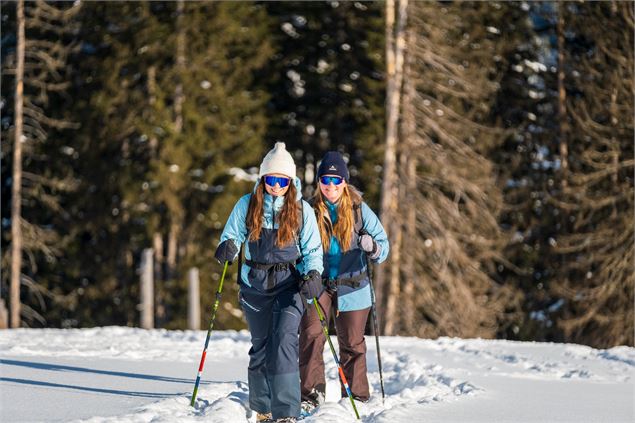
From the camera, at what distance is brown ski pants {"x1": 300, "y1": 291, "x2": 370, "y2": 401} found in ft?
28.1

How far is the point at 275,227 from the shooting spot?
774 cm

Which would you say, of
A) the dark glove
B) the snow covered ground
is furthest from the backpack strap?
the snow covered ground

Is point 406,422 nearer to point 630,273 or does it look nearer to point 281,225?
point 281,225

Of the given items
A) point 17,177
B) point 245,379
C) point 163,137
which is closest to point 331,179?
point 245,379

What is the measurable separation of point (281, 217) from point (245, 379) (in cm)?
275

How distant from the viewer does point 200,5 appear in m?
27.1

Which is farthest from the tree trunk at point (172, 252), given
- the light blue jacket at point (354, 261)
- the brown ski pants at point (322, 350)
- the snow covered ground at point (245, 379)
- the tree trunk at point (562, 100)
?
the light blue jacket at point (354, 261)

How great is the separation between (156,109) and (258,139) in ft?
8.53

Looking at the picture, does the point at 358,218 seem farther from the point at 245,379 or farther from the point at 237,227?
the point at 245,379

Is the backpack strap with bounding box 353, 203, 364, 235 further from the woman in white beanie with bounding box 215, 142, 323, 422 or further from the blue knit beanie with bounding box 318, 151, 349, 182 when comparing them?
the woman in white beanie with bounding box 215, 142, 323, 422

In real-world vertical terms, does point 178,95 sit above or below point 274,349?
above

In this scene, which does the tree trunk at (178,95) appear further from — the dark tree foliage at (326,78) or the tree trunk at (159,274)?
the dark tree foliage at (326,78)

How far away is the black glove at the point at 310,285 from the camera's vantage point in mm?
7656

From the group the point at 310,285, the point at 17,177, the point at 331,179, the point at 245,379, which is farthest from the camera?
the point at 17,177
